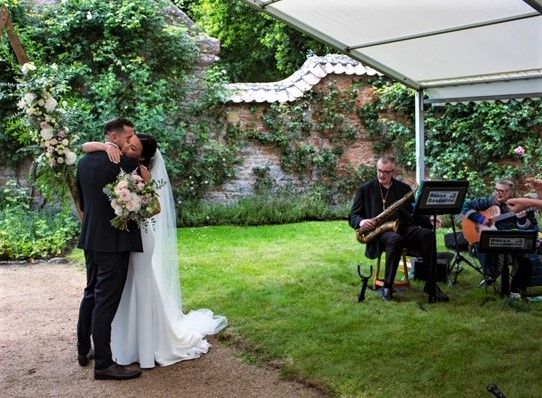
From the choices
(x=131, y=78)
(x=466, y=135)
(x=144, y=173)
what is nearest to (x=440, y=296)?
(x=144, y=173)

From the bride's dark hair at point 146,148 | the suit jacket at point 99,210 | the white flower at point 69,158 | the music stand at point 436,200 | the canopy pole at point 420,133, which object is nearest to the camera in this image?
the suit jacket at point 99,210

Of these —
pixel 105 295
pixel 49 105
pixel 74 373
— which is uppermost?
pixel 49 105

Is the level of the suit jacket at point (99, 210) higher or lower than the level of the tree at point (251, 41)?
lower

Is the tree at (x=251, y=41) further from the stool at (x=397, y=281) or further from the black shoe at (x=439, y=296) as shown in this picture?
the black shoe at (x=439, y=296)

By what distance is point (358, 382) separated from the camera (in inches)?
170

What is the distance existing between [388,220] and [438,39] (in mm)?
2065

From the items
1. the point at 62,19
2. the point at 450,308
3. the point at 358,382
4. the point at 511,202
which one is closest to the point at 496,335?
the point at 450,308

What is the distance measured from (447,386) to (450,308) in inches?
80.9

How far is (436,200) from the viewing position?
632 centimetres

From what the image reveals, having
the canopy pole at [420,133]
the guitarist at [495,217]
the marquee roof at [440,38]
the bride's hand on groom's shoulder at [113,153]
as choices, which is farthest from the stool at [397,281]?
the bride's hand on groom's shoulder at [113,153]

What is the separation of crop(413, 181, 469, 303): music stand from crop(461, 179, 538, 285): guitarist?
632 mm

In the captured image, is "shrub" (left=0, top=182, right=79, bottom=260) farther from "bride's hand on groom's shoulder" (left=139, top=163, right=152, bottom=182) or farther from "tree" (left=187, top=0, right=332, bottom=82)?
"tree" (left=187, top=0, right=332, bottom=82)

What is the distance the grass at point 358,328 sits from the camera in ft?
14.3

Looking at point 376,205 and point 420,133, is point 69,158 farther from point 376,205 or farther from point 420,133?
point 420,133
